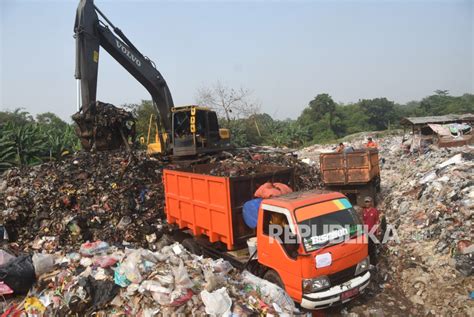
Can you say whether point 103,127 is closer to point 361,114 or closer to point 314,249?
point 314,249

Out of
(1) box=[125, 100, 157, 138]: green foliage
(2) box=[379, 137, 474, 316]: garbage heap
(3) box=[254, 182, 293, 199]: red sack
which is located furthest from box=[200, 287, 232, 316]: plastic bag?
(1) box=[125, 100, 157, 138]: green foliage

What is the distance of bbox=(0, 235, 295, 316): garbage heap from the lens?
11.5ft

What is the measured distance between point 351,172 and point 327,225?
5138 millimetres

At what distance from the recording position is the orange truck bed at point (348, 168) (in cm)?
902

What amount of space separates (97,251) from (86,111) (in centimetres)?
521

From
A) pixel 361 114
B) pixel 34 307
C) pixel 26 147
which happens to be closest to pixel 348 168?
pixel 34 307

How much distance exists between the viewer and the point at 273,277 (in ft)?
15.1

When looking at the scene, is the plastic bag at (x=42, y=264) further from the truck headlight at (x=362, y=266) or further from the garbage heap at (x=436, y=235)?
the garbage heap at (x=436, y=235)

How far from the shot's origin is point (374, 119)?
4803 cm

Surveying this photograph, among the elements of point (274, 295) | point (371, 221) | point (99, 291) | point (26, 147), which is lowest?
point (274, 295)

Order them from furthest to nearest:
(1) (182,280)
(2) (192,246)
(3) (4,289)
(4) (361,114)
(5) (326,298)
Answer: (4) (361,114)
(2) (192,246)
(5) (326,298)
(3) (4,289)
(1) (182,280)

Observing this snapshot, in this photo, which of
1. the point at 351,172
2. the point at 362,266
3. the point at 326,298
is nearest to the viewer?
the point at 326,298

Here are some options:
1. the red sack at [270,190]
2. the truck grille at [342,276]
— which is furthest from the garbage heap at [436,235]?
the red sack at [270,190]

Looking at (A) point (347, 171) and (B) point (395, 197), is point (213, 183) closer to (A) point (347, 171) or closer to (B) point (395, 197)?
(A) point (347, 171)
